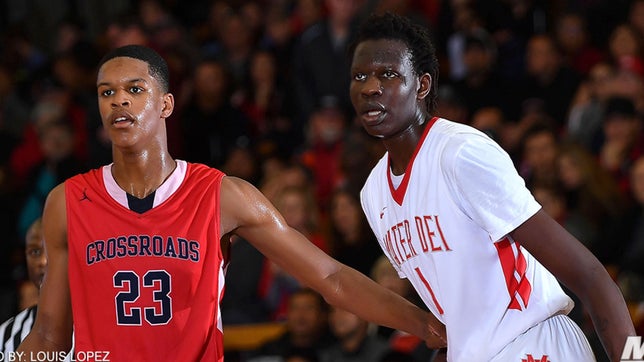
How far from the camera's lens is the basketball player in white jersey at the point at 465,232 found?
388 cm

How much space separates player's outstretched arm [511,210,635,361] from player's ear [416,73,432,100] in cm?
82

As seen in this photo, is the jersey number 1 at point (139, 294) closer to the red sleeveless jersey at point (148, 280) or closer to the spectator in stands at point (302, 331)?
the red sleeveless jersey at point (148, 280)

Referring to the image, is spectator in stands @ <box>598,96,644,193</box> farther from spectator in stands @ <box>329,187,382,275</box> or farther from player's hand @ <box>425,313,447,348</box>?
player's hand @ <box>425,313,447,348</box>

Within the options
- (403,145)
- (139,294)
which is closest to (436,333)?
(403,145)

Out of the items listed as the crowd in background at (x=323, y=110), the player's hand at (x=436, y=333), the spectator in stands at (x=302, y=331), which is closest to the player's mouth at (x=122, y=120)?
the player's hand at (x=436, y=333)

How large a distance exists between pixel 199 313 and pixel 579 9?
7133 mm

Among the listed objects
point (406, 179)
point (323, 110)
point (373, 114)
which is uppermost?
point (323, 110)

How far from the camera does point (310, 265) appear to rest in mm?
4574

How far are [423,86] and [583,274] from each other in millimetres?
1113

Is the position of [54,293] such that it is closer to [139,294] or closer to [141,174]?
[139,294]

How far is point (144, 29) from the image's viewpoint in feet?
37.8

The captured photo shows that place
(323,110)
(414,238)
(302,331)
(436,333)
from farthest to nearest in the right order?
(323,110) < (302,331) < (436,333) < (414,238)

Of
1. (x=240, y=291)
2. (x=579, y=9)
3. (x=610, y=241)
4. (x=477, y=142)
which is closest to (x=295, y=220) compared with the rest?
(x=240, y=291)

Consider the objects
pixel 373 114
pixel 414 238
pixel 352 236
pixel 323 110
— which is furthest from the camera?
pixel 323 110
